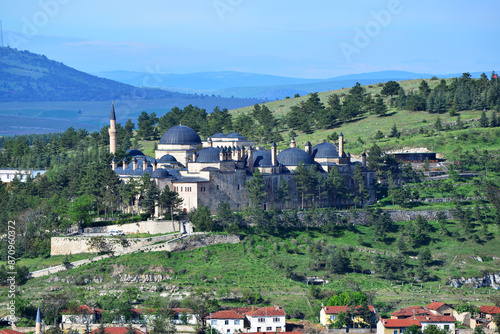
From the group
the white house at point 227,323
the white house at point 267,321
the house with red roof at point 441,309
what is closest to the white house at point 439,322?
the house with red roof at point 441,309

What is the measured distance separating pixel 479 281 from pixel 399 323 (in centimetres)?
1661

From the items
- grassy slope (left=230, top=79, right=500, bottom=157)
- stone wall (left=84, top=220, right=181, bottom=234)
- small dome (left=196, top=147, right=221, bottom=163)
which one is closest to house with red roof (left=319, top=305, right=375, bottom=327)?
stone wall (left=84, top=220, right=181, bottom=234)

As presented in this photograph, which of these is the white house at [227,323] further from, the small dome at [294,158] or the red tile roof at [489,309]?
the small dome at [294,158]

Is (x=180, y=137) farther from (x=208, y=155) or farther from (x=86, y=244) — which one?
(x=86, y=244)

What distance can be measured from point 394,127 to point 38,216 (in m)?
56.1

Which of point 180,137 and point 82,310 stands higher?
point 180,137

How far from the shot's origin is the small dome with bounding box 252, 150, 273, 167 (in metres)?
76.6

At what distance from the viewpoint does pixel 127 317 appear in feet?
171

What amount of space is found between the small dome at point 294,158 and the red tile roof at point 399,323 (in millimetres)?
28432

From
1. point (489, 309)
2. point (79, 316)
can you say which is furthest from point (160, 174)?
point (489, 309)

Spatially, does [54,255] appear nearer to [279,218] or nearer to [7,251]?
[7,251]

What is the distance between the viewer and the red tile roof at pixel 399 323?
169 ft

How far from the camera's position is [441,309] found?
55.0 meters

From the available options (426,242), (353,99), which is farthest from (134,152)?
(353,99)
